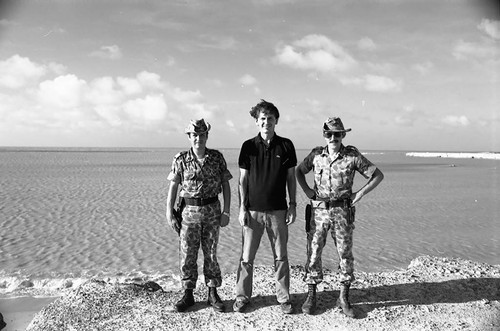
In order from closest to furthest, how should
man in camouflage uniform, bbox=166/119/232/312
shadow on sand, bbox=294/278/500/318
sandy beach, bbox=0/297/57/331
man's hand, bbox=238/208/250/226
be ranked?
man's hand, bbox=238/208/250/226 → man in camouflage uniform, bbox=166/119/232/312 → shadow on sand, bbox=294/278/500/318 → sandy beach, bbox=0/297/57/331

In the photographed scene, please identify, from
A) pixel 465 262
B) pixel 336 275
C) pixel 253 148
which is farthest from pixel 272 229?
pixel 465 262

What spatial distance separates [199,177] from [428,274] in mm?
4039

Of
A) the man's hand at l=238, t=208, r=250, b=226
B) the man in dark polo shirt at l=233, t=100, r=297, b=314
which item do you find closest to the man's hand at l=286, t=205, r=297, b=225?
the man in dark polo shirt at l=233, t=100, r=297, b=314

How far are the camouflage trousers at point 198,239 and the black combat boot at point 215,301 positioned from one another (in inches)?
4.6

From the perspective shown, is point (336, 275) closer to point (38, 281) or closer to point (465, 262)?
point (465, 262)

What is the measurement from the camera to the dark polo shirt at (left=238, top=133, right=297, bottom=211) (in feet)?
14.4

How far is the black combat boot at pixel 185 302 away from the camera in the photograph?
4562 millimetres

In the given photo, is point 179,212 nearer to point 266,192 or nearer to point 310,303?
point 266,192

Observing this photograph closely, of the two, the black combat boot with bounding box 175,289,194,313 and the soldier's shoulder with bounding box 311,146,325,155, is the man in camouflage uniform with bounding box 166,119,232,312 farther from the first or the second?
the soldier's shoulder with bounding box 311,146,325,155

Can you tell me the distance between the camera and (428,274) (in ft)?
19.3

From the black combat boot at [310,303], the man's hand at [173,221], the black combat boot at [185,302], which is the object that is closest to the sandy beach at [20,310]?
the black combat boot at [185,302]

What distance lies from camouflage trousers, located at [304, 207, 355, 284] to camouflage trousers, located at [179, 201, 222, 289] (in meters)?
1.19

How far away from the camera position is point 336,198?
447 centimetres

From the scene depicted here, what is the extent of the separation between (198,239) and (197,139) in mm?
1252
